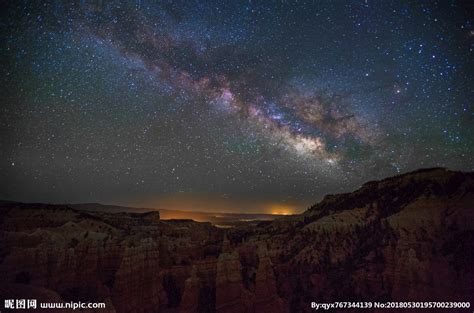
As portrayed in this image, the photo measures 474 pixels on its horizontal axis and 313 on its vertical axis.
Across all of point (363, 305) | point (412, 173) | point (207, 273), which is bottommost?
point (363, 305)

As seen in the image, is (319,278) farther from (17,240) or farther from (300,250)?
(17,240)

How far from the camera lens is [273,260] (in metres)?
43.9

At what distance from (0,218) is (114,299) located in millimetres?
21715

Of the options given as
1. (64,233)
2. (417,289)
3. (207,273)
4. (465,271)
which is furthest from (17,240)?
(465,271)

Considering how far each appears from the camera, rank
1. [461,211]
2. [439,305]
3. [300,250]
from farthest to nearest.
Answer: [300,250] → [461,211] → [439,305]

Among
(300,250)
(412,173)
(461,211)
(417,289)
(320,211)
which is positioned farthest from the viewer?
(320,211)

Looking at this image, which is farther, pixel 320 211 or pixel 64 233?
pixel 320 211

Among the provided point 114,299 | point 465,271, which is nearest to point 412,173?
point 465,271

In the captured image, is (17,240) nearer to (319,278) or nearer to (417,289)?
(319,278)

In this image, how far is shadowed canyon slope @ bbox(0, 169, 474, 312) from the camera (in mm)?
27312

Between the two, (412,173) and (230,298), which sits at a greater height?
(412,173)

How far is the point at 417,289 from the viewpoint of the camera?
29703 millimetres

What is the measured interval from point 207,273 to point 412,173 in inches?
1398

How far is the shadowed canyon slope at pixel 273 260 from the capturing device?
2731cm
